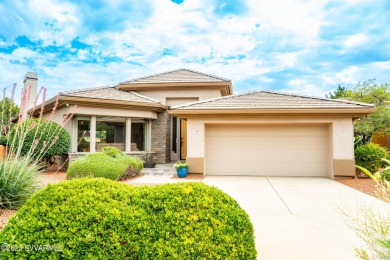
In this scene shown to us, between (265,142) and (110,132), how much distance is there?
806 centimetres

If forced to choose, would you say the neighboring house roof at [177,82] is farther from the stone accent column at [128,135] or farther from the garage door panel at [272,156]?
the garage door panel at [272,156]

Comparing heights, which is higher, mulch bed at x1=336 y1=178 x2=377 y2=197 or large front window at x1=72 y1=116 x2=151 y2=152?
large front window at x1=72 y1=116 x2=151 y2=152

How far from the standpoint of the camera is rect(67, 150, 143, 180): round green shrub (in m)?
8.15

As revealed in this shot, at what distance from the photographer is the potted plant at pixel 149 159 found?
12.0 meters

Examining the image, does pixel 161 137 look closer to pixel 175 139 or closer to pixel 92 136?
pixel 175 139

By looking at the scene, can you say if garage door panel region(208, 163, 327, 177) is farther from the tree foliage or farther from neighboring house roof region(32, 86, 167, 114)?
the tree foliage

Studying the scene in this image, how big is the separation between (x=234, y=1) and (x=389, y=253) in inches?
415

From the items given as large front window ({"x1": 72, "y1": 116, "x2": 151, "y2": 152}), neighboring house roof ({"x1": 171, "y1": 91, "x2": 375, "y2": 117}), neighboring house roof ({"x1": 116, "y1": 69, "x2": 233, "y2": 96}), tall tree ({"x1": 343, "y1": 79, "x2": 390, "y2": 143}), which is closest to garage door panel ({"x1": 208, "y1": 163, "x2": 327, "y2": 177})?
neighboring house roof ({"x1": 171, "y1": 91, "x2": 375, "y2": 117})

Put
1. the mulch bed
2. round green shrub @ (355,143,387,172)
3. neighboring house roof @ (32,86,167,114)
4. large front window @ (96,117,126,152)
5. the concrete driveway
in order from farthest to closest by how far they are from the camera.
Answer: large front window @ (96,117,126,152) → neighboring house roof @ (32,86,167,114) → round green shrub @ (355,143,387,172) → the mulch bed → the concrete driveway

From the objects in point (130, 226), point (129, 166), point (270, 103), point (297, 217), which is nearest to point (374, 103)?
point (270, 103)

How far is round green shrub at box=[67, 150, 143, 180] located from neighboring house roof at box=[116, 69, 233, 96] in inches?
232

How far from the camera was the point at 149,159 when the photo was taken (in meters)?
12.2

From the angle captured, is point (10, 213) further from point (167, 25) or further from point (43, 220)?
point (167, 25)

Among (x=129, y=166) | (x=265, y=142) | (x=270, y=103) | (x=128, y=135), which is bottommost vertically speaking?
(x=129, y=166)
